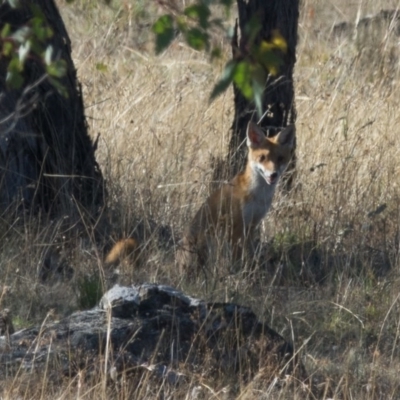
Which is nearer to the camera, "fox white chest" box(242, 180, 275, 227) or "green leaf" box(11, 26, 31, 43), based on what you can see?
"green leaf" box(11, 26, 31, 43)

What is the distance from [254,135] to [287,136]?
0.77 ft

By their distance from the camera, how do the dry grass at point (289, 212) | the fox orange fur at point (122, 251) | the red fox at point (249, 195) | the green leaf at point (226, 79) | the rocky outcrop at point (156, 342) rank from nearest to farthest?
the green leaf at point (226, 79), the rocky outcrop at point (156, 342), the dry grass at point (289, 212), the fox orange fur at point (122, 251), the red fox at point (249, 195)

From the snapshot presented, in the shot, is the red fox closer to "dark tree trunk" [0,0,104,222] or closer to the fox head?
the fox head

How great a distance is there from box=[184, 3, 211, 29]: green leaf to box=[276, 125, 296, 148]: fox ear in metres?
4.71

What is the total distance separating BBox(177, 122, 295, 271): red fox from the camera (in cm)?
610

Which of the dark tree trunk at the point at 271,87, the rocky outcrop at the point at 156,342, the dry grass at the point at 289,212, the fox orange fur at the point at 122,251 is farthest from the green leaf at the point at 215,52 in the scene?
the dark tree trunk at the point at 271,87

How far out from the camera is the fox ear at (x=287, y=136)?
657cm

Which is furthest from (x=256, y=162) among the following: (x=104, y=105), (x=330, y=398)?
(x=330, y=398)

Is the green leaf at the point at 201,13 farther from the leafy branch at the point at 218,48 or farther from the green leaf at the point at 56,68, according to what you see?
the green leaf at the point at 56,68

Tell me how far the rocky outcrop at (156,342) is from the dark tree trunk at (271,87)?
101 inches

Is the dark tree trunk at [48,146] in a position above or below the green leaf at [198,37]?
below

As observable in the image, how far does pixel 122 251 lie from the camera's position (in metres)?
5.45

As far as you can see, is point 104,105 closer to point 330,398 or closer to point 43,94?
point 43,94

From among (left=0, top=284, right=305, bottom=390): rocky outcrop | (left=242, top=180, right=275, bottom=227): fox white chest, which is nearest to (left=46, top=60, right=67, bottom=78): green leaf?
(left=0, top=284, right=305, bottom=390): rocky outcrop
